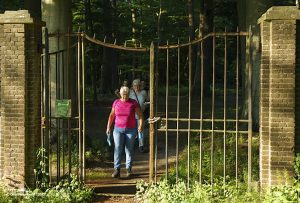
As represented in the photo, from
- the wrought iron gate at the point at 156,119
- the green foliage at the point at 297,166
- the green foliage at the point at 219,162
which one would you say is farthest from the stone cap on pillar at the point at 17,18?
the green foliage at the point at 297,166

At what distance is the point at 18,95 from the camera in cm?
872

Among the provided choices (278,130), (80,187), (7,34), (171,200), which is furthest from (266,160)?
(7,34)

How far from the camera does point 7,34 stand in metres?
8.70

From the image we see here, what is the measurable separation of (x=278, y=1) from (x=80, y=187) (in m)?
18.8

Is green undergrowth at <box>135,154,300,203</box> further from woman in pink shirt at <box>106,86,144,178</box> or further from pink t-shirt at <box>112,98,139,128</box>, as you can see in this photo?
pink t-shirt at <box>112,98,139,128</box>

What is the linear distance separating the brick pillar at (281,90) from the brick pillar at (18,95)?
3926 millimetres

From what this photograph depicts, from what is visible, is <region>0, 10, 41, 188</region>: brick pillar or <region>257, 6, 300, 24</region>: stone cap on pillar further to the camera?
<region>0, 10, 41, 188</region>: brick pillar

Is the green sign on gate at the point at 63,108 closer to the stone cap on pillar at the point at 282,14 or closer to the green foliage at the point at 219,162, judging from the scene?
the green foliage at the point at 219,162

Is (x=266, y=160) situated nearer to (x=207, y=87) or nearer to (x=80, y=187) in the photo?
(x=80, y=187)

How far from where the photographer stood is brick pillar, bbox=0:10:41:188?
8672 mm

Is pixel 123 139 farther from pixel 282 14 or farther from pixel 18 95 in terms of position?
pixel 282 14

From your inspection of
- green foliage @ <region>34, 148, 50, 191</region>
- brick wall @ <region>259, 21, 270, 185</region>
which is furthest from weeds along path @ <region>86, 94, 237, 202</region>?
brick wall @ <region>259, 21, 270, 185</region>

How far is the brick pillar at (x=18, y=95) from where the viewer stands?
28.5 ft

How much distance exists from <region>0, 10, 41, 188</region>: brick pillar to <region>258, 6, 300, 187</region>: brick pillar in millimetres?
3926
